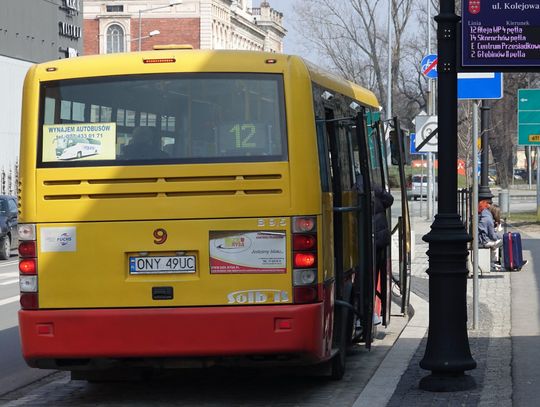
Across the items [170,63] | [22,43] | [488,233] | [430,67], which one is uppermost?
[22,43]

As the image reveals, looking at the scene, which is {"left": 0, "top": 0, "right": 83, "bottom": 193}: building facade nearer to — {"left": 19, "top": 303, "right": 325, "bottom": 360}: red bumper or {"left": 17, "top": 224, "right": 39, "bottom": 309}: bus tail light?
{"left": 17, "top": 224, "right": 39, "bottom": 309}: bus tail light

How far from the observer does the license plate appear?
30.4ft

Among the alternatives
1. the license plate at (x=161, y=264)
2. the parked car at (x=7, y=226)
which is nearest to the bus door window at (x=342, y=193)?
the license plate at (x=161, y=264)

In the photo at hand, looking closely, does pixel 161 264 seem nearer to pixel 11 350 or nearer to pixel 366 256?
pixel 366 256

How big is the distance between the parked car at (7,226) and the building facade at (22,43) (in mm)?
23197

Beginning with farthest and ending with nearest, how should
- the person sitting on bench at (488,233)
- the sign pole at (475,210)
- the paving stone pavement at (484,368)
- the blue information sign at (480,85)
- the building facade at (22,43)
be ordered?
the building facade at (22,43), the person sitting on bench at (488,233), the blue information sign at (480,85), the sign pole at (475,210), the paving stone pavement at (484,368)

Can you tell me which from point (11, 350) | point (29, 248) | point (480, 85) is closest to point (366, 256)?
point (29, 248)

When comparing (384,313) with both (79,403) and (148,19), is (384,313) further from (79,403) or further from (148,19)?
(148,19)

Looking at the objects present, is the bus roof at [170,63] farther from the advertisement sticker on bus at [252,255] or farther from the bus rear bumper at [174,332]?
the bus rear bumper at [174,332]

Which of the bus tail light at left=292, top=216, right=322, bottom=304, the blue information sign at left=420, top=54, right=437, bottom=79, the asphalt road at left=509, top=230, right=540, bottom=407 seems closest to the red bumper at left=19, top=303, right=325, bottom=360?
the bus tail light at left=292, top=216, right=322, bottom=304

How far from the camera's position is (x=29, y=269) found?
939 centimetres

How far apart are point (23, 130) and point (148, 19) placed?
107322mm

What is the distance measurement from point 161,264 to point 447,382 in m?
2.38

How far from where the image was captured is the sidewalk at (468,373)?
945cm
